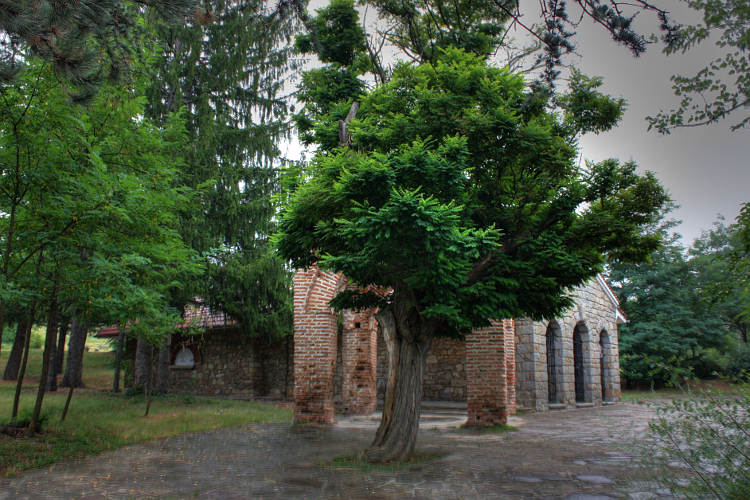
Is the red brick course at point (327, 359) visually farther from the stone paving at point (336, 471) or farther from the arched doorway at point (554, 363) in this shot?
the arched doorway at point (554, 363)

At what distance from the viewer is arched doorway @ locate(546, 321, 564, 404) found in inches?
623

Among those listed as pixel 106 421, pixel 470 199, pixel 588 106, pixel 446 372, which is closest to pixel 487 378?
pixel 470 199

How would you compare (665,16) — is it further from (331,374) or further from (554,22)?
(331,374)

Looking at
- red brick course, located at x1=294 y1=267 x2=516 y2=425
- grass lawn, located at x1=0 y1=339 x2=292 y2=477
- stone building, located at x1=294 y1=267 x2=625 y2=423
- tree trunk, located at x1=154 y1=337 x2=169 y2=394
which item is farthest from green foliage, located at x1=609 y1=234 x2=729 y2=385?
tree trunk, located at x1=154 y1=337 x2=169 y2=394

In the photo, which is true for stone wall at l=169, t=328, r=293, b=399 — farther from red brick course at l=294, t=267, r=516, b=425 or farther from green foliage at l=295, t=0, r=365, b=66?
green foliage at l=295, t=0, r=365, b=66

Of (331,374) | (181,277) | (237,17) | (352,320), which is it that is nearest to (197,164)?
(181,277)

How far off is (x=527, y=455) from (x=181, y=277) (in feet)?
33.7

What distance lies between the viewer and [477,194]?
7.57 m

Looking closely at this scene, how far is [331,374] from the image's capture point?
10898mm

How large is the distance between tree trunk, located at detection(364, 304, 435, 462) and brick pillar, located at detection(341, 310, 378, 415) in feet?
18.2

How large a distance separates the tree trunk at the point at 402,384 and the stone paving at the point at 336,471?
478mm

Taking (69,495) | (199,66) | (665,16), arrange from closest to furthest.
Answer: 1. (665,16)
2. (69,495)
3. (199,66)

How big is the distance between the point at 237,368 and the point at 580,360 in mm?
12831

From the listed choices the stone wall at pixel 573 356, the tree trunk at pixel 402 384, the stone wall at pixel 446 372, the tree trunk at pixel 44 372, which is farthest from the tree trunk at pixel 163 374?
the tree trunk at pixel 402 384
